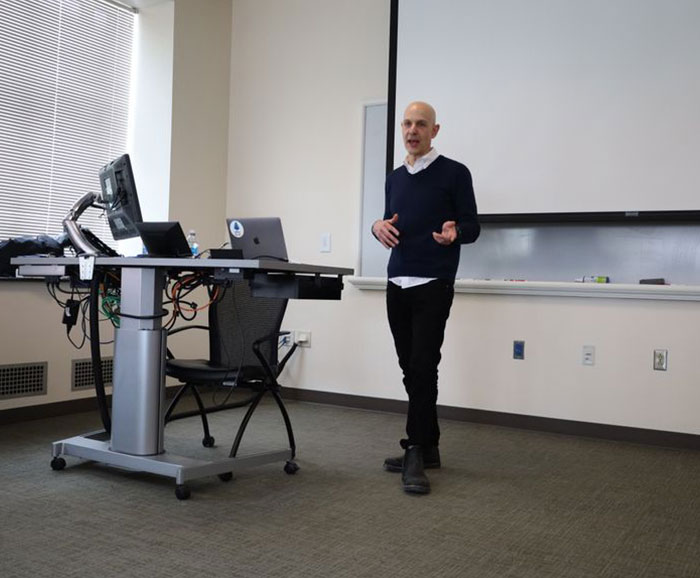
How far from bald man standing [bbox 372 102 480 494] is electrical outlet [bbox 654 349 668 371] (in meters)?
1.41

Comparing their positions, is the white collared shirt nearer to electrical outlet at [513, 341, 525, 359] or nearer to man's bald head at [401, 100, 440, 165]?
man's bald head at [401, 100, 440, 165]

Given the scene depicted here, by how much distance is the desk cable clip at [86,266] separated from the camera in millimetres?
2643

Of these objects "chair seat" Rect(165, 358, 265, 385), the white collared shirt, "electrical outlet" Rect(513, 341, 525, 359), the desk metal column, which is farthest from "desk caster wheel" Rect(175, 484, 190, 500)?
"electrical outlet" Rect(513, 341, 525, 359)

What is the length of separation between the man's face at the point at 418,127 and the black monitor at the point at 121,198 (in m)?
1.08

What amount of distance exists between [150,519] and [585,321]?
99.4 inches

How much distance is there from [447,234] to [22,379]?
2.43 m

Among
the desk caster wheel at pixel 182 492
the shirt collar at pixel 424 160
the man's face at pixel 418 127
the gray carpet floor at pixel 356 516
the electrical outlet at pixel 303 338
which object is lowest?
the gray carpet floor at pixel 356 516

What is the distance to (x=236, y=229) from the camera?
281 cm

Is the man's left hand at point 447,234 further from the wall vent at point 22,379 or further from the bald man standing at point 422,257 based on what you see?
the wall vent at point 22,379

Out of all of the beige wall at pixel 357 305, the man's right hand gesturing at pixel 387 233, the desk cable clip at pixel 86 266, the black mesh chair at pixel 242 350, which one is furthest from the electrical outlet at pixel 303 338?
the desk cable clip at pixel 86 266

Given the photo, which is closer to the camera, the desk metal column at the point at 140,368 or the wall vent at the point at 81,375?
the desk metal column at the point at 140,368

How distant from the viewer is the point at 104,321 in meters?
4.20

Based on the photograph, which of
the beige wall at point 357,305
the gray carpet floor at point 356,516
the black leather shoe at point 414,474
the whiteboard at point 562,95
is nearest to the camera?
the gray carpet floor at point 356,516

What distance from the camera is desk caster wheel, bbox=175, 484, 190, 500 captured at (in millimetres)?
2432
